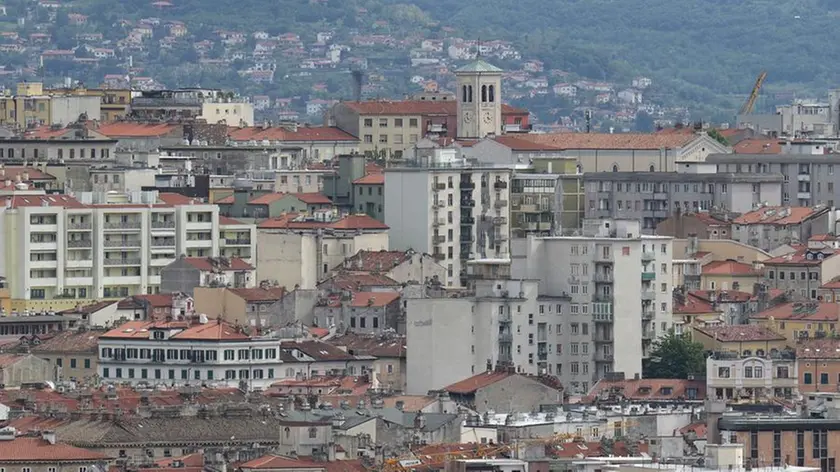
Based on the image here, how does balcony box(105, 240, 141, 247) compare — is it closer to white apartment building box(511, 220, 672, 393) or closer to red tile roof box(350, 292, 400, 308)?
red tile roof box(350, 292, 400, 308)

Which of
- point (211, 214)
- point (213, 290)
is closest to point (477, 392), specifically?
point (213, 290)

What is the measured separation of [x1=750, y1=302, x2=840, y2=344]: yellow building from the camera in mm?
115625

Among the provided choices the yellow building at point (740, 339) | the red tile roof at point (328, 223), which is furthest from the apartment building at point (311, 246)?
the yellow building at point (740, 339)

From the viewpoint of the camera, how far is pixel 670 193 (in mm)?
146875

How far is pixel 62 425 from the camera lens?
88.1 m

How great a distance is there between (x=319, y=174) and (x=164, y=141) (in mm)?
18661

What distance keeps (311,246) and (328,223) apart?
2287mm

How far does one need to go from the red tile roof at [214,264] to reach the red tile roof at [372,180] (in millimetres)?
12579

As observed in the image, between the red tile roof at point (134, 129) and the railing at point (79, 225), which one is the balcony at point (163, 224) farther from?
the red tile roof at point (134, 129)

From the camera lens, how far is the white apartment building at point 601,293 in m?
113

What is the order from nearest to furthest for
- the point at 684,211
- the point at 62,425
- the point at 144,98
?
the point at 62,425
the point at 684,211
the point at 144,98

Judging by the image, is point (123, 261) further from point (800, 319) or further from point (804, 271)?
point (800, 319)

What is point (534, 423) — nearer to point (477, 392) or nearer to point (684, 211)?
point (477, 392)

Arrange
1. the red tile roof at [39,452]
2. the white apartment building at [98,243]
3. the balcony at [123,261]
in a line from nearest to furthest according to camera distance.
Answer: the red tile roof at [39,452]
the white apartment building at [98,243]
the balcony at [123,261]
